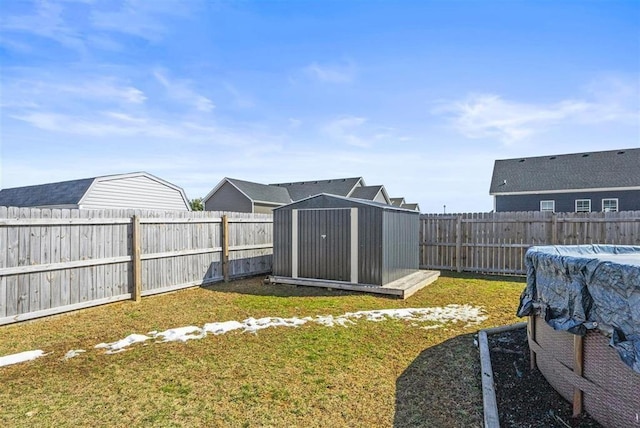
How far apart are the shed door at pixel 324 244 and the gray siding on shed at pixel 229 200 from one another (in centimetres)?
1430

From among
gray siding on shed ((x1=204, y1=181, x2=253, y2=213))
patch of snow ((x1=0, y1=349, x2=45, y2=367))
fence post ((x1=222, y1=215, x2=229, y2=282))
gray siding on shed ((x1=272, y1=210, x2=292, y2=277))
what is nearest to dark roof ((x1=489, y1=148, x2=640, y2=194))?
gray siding on shed ((x1=204, y1=181, x2=253, y2=213))

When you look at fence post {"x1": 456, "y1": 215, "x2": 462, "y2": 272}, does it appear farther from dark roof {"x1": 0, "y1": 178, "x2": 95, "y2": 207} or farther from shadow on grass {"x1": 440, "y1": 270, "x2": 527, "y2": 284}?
dark roof {"x1": 0, "y1": 178, "x2": 95, "y2": 207}

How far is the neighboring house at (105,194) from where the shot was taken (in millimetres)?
14680

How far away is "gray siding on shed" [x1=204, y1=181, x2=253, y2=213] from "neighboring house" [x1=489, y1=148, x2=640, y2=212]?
1521 centimetres

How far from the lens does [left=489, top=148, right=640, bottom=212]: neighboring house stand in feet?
55.7

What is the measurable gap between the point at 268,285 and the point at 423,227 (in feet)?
17.8

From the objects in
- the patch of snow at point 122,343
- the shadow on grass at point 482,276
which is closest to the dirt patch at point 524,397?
the patch of snow at point 122,343

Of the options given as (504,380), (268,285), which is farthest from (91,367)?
(268,285)

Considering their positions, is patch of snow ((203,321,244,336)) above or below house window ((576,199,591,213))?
below

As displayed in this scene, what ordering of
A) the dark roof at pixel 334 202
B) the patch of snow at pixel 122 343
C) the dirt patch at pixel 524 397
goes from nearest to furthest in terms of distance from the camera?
the dirt patch at pixel 524 397, the patch of snow at pixel 122 343, the dark roof at pixel 334 202

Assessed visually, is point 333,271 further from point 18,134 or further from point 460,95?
point 18,134

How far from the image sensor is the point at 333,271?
308 inches

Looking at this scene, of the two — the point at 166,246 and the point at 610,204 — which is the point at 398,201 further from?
the point at 166,246

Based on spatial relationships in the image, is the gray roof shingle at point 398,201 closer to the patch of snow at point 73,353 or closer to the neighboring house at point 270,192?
the neighboring house at point 270,192
